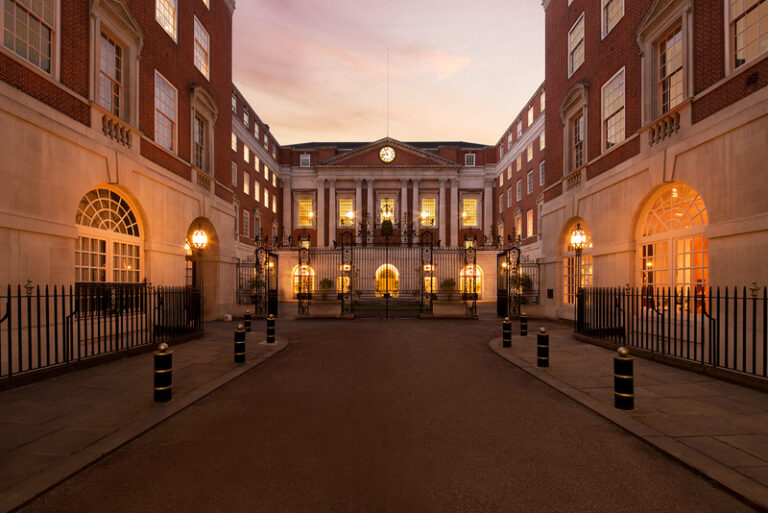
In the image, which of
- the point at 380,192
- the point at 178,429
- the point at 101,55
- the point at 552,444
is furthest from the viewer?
the point at 380,192

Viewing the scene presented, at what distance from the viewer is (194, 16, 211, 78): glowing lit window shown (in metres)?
18.8

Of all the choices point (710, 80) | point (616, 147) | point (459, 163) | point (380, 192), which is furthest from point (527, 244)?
point (710, 80)

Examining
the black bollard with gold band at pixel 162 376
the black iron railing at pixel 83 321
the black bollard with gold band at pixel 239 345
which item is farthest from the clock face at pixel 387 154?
the black bollard with gold band at pixel 162 376

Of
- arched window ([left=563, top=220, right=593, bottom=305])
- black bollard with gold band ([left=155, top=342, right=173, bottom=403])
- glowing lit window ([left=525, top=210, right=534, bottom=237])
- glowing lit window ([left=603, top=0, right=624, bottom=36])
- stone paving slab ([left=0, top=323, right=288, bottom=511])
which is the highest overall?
glowing lit window ([left=603, top=0, right=624, bottom=36])

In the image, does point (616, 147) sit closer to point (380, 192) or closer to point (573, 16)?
point (573, 16)

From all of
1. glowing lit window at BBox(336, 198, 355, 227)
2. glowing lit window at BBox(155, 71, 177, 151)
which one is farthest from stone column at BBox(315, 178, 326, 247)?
glowing lit window at BBox(155, 71, 177, 151)

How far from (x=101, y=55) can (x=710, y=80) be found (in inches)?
683

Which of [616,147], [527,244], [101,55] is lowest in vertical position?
[527,244]

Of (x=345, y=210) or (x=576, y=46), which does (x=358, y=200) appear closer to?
(x=345, y=210)

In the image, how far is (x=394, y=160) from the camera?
49531 millimetres

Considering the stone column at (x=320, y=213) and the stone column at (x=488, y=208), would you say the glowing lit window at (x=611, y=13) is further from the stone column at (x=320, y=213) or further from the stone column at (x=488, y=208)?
the stone column at (x=320, y=213)

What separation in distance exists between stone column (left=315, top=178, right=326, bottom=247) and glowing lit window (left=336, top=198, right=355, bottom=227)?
1.92 meters

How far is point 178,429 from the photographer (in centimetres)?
552

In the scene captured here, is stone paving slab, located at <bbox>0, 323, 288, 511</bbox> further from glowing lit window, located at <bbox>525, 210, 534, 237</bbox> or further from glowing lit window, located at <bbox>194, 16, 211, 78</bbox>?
glowing lit window, located at <bbox>525, 210, 534, 237</bbox>
